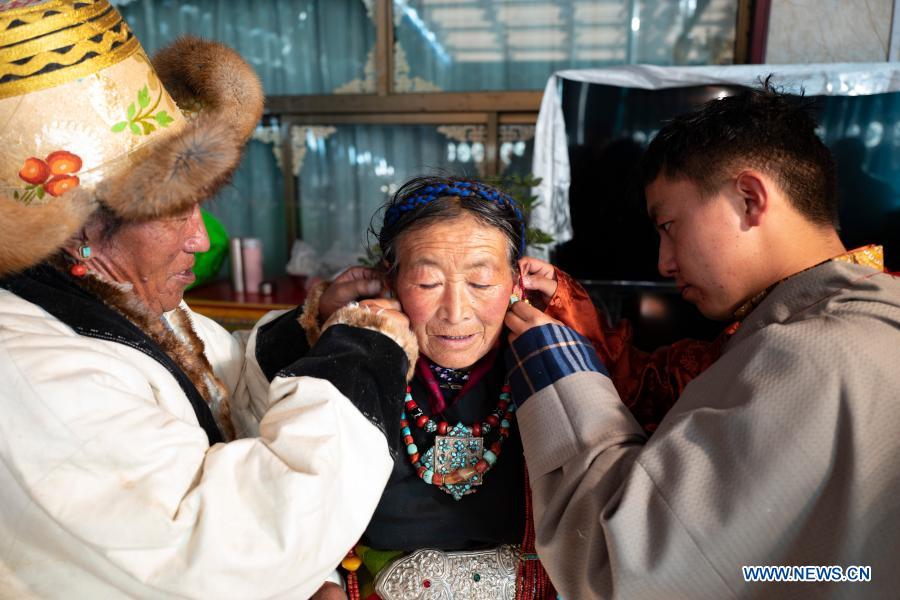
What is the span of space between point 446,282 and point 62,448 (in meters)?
0.91

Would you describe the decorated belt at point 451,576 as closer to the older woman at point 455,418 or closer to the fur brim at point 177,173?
the older woman at point 455,418

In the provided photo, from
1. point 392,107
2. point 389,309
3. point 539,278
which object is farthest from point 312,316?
point 392,107

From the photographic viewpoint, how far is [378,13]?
475cm

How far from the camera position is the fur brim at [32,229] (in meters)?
1.06

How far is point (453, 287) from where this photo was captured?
5.25 ft

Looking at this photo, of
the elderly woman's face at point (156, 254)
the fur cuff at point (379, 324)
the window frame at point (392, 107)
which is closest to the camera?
the elderly woman's face at point (156, 254)

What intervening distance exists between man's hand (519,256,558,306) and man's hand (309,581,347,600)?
3.14ft

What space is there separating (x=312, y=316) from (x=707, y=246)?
1.08 meters

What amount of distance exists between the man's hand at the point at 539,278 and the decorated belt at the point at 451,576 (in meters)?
0.72

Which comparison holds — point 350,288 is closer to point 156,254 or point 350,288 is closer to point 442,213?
point 442,213

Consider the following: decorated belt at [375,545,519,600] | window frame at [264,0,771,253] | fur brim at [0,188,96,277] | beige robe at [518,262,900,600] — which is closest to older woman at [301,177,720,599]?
decorated belt at [375,545,519,600]

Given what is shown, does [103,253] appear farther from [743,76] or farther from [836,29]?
[836,29]

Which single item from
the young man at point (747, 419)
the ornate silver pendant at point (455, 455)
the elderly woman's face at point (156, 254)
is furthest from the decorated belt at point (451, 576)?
the elderly woman's face at point (156, 254)

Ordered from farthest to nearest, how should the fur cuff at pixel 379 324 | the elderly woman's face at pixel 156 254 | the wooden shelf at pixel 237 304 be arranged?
1. the wooden shelf at pixel 237 304
2. the fur cuff at pixel 379 324
3. the elderly woman's face at pixel 156 254
